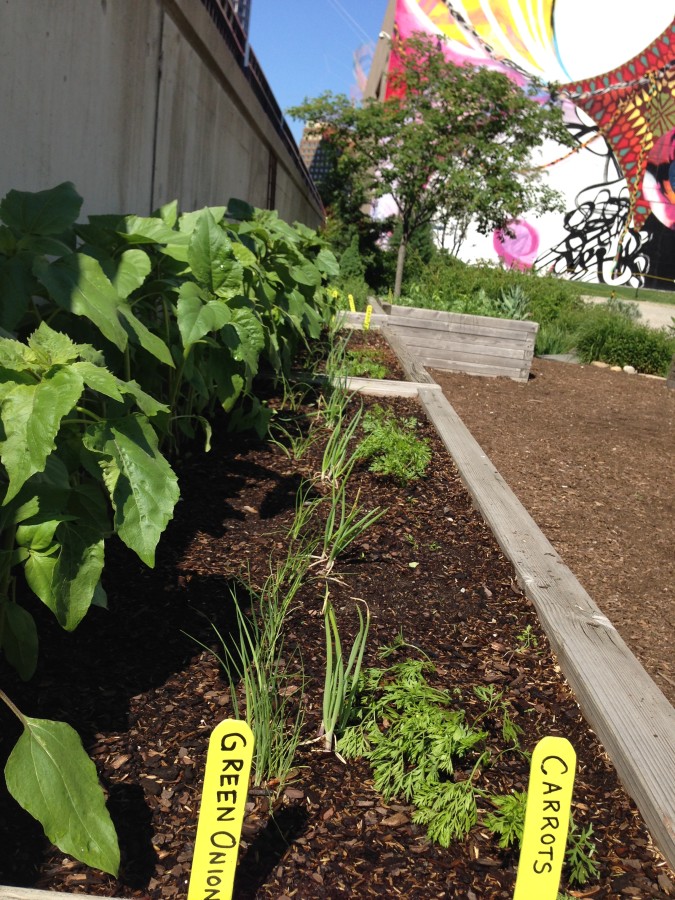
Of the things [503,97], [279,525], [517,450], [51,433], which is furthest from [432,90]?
[51,433]

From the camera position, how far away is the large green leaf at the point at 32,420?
116 cm

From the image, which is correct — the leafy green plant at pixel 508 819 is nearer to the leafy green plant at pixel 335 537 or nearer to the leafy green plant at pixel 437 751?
the leafy green plant at pixel 437 751

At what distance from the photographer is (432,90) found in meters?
13.1

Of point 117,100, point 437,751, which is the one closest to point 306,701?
point 437,751

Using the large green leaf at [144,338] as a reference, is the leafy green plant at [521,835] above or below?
below

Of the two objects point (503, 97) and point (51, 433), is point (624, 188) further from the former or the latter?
point (51, 433)

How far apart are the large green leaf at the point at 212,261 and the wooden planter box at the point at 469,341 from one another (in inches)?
233

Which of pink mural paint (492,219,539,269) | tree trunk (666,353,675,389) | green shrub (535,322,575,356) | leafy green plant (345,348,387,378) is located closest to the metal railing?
leafy green plant (345,348,387,378)

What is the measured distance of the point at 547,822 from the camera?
3.71 feet

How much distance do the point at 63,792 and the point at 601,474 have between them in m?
4.69

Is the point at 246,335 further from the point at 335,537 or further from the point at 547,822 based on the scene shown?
the point at 547,822

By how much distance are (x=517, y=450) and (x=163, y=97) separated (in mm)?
3288

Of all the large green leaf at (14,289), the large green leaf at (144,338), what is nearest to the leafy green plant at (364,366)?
the large green leaf at (144,338)

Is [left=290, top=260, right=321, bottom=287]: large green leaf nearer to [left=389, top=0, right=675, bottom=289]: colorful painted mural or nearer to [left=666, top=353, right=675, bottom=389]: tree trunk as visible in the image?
[left=666, top=353, right=675, bottom=389]: tree trunk
